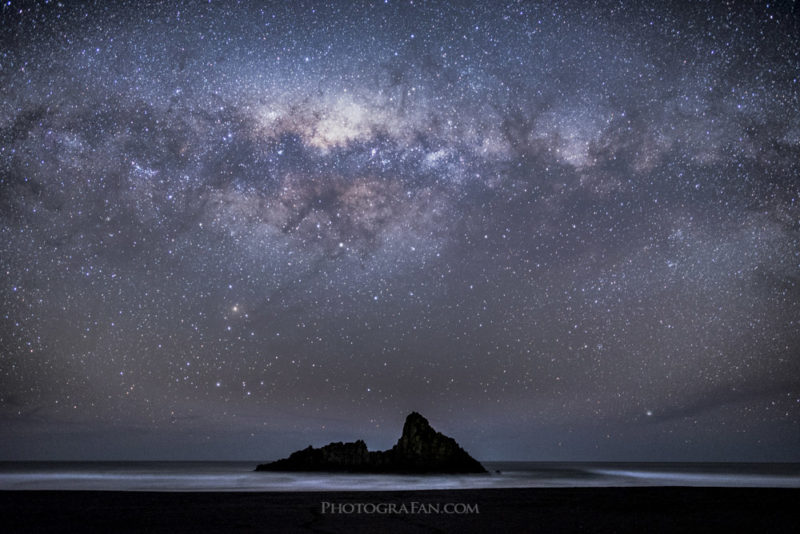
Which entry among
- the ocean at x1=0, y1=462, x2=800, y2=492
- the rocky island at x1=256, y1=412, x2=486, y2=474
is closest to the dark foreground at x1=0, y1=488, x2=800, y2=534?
the ocean at x1=0, y1=462, x2=800, y2=492

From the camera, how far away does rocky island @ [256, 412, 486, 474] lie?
83312 mm

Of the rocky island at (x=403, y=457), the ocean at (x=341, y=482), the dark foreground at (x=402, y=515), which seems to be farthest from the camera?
the rocky island at (x=403, y=457)

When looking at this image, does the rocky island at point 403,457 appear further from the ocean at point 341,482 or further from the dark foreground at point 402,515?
the dark foreground at point 402,515

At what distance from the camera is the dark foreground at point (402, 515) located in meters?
14.8

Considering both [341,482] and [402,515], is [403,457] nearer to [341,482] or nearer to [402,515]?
[341,482]

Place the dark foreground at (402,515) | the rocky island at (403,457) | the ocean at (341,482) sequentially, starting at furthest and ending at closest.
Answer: the rocky island at (403,457) < the ocean at (341,482) < the dark foreground at (402,515)

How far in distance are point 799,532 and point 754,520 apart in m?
2.64

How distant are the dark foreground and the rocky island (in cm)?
6110

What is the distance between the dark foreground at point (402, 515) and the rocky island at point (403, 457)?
200 ft

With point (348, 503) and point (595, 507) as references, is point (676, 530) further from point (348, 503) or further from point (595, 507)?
point (348, 503)

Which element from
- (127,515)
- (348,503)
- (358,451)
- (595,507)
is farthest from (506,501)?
(358,451)

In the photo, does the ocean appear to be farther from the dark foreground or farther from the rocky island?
the dark foreground

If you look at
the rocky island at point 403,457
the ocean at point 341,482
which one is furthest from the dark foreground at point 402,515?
the rocky island at point 403,457

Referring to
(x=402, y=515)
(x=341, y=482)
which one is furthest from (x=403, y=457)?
(x=402, y=515)
